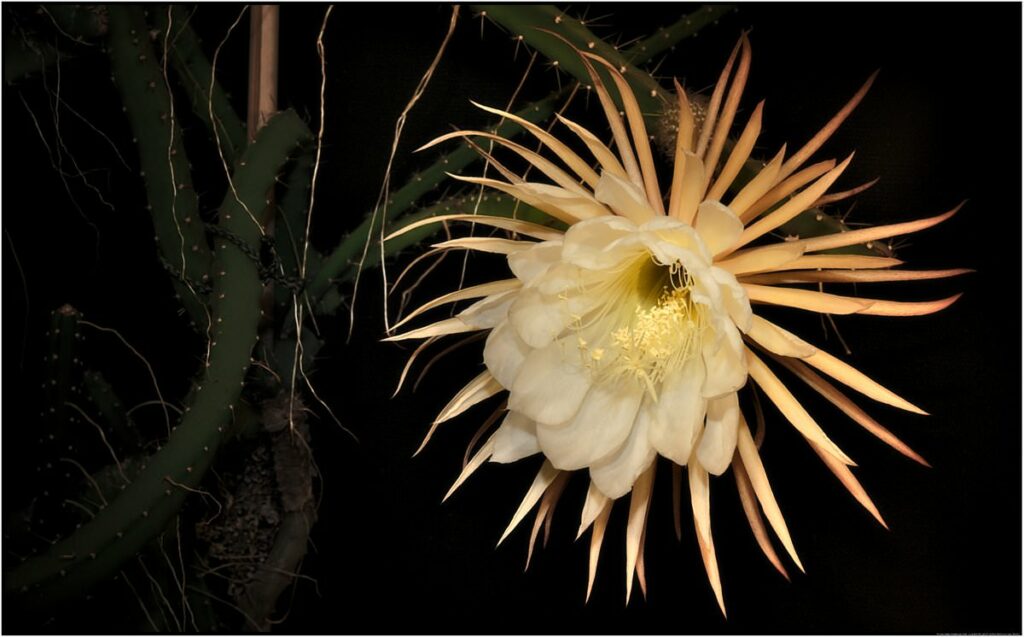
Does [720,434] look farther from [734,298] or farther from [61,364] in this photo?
[61,364]

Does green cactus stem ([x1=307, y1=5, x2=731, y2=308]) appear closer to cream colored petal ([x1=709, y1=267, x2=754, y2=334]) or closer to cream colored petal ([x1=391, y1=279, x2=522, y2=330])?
cream colored petal ([x1=391, y1=279, x2=522, y2=330])

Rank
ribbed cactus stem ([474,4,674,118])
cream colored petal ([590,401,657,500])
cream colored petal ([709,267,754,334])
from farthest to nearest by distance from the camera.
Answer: ribbed cactus stem ([474,4,674,118])
cream colored petal ([590,401,657,500])
cream colored petal ([709,267,754,334])

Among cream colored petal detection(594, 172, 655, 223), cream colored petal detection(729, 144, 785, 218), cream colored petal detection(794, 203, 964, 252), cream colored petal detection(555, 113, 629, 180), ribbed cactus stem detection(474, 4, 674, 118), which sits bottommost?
cream colored petal detection(594, 172, 655, 223)

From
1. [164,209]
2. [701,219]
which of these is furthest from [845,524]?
[164,209]

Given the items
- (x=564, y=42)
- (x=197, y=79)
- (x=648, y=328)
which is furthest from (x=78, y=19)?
(x=648, y=328)

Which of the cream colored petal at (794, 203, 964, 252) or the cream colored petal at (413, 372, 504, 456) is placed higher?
the cream colored petal at (794, 203, 964, 252)

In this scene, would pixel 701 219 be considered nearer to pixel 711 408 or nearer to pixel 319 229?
pixel 711 408

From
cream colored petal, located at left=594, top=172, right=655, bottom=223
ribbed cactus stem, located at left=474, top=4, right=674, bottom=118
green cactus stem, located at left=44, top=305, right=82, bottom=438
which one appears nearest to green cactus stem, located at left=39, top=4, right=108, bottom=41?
green cactus stem, located at left=44, top=305, right=82, bottom=438
